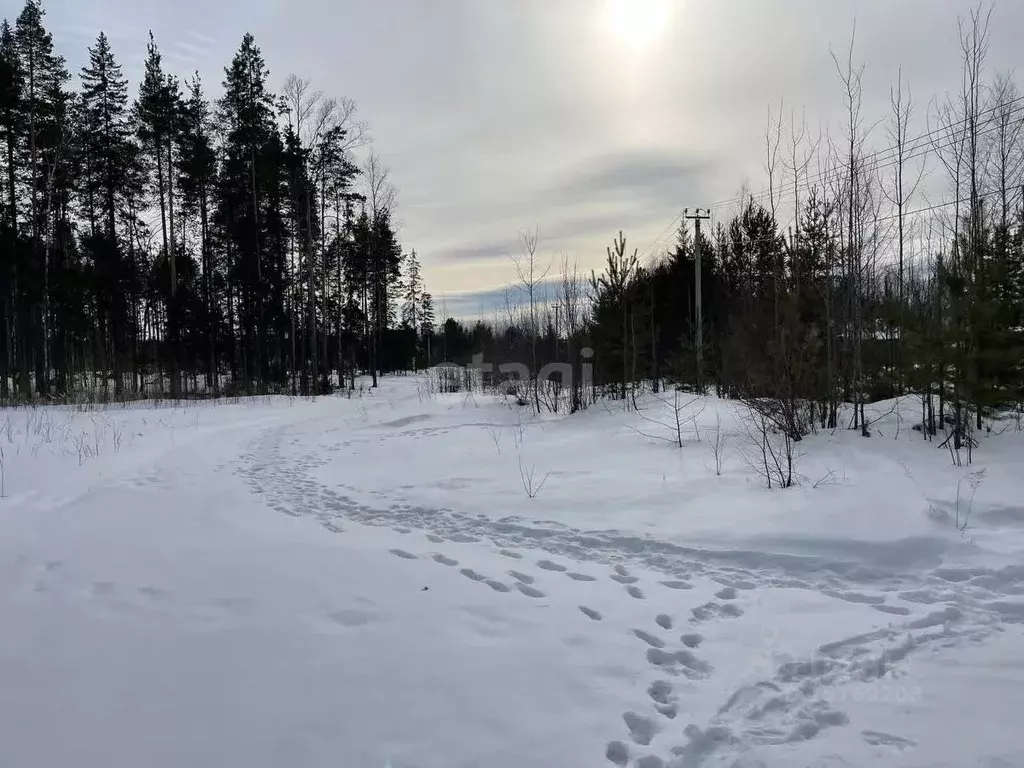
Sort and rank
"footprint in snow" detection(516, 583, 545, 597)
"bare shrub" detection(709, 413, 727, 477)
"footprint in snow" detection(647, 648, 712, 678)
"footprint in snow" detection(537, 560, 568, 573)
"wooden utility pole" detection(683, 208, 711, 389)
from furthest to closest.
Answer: "wooden utility pole" detection(683, 208, 711, 389), "bare shrub" detection(709, 413, 727, 477), "footprint in snow" detection(537, 560, 568, 573), "footprint in snow" detection(516, 583, 545, 597), "footprint in snow" detection(647, 648, 712, 678)

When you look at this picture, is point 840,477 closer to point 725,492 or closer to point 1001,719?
point 725,492

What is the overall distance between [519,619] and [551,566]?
92cm

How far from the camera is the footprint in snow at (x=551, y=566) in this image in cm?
398

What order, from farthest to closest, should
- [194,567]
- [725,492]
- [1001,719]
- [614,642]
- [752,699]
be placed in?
[725,492], [194,567], [614,642], [752,699], [1001,719]

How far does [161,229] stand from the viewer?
2508 centimetres

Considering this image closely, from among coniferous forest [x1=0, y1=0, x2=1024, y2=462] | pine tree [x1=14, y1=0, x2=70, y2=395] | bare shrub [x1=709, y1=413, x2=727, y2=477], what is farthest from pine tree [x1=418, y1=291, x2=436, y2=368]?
bare shrub [x1=709, y1=413, x2=727, y2=477]

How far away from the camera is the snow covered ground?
6.99ft

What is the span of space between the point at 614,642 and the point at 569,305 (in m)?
11.7

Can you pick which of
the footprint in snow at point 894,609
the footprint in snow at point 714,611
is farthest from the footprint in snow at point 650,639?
the footprint in snow at point 894,609

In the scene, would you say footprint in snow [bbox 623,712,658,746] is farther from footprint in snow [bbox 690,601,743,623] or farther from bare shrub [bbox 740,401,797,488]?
bare shrub [bbox 740,401,797,488]

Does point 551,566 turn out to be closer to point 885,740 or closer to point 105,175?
point 885,740

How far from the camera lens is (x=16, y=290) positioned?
760 inches

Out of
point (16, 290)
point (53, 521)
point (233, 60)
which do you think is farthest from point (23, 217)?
point (53, 521)

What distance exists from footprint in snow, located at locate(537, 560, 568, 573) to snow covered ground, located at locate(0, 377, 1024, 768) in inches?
0.8
